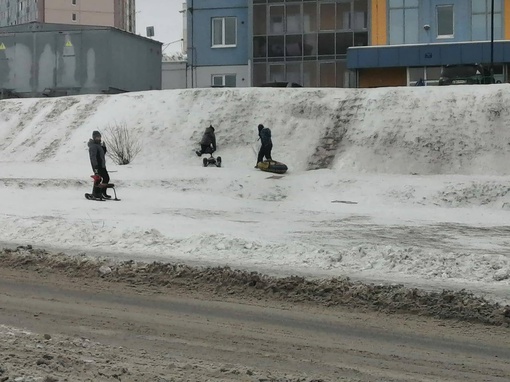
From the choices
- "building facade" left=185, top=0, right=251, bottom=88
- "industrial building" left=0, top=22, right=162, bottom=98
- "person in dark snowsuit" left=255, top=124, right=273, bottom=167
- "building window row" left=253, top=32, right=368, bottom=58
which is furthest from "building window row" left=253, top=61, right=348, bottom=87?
"person in dark snowsuit" left=255, top=124, right=273, bottom=167

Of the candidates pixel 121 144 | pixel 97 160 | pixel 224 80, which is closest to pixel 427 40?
pixel 224 80

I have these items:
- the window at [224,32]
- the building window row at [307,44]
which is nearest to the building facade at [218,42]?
the window at [224,32]

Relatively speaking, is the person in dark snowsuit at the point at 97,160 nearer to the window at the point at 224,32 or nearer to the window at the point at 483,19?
the window at the point at 483,19

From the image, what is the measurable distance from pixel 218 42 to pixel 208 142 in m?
19.3

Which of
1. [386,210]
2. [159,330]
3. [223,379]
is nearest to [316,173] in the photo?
[386,210]

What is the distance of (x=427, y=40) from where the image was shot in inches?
1534

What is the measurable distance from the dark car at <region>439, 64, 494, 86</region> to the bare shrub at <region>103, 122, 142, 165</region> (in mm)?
12877

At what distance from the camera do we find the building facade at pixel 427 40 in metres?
36.4

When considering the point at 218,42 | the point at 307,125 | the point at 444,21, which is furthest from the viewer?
the point at 218,42

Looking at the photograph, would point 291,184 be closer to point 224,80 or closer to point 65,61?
point 65,61

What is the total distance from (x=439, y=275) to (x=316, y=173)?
13968 mm

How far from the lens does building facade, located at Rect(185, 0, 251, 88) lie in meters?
43.2

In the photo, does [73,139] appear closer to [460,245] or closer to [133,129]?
[133,129]

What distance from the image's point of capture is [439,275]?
909 centimetres
